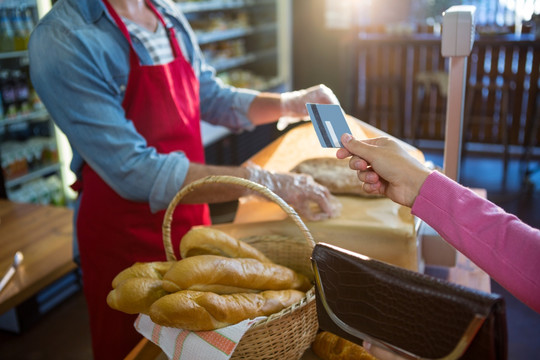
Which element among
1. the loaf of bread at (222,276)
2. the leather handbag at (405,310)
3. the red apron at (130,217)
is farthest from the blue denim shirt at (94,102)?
the leather handbag at (405,310)

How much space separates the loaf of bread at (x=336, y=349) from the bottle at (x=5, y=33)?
308 centimetres

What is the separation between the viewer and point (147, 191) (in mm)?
1342

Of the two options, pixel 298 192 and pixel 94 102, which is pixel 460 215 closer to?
pixel 298 192

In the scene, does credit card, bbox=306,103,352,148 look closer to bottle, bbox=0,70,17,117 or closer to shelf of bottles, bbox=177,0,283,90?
bottle, bbox=0,70,17,117

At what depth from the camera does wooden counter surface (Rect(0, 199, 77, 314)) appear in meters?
2.02

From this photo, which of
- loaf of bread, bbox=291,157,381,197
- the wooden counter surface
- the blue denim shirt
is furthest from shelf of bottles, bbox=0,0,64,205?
loaf of bread, bbox=291,157,381,197

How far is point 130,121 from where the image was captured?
138 centimetres

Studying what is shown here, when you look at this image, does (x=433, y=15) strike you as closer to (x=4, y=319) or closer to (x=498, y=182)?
(x=498, y=182)

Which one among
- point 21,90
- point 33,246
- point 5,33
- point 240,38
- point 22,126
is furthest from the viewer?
point 240,38

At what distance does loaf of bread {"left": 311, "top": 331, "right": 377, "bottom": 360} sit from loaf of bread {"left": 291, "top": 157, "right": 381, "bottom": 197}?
52cm

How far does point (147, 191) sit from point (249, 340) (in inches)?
23.1

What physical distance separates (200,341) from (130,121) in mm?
708

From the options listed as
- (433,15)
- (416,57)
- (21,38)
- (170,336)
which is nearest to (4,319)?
(21,38)

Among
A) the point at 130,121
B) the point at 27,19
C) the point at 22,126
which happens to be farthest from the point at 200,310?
the point at 22,126
